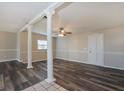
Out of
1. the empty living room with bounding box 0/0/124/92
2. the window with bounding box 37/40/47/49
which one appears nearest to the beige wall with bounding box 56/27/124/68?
the empty living room with bounding box 0/0/124/92

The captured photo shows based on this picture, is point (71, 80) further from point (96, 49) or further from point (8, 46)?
point (8, 46)

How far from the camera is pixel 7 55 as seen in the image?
7086 millimetres

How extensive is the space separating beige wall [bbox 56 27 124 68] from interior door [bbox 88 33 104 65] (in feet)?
0.77

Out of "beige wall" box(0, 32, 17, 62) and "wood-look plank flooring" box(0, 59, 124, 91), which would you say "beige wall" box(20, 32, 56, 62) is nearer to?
"beige wall" box(0, 32, 17, 62)

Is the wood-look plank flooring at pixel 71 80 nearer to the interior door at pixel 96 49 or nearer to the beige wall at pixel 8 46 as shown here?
the interior door at pixel 96 49

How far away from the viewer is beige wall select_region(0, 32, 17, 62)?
22.3 ft

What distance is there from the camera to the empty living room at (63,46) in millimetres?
2836

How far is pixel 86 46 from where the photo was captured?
6.42 metres

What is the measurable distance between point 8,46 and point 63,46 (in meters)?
4.28

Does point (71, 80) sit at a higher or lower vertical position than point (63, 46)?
lower

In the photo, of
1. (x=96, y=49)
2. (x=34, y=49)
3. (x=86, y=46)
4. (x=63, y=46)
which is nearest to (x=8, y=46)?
(x=34, y=49)

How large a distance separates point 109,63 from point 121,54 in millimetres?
781

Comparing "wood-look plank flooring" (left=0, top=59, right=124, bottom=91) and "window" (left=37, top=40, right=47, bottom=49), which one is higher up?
"window" (left=37, top=40, right=47, bottom=49)

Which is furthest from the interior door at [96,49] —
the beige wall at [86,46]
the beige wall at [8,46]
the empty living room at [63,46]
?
the beige wall at [8,46]
